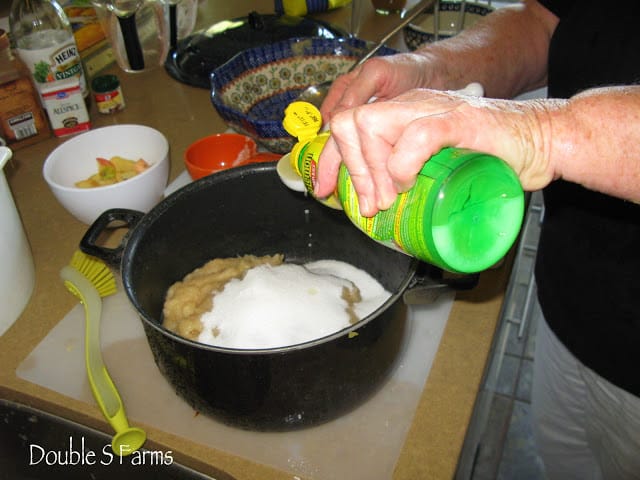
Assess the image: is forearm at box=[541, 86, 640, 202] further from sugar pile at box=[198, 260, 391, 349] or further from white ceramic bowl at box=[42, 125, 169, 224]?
white ceramic bowl at box=[42, 125, 169, 224]

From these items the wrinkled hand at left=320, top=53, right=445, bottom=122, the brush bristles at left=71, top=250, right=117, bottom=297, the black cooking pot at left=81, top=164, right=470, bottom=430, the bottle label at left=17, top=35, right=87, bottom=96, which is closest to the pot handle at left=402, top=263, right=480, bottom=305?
the black cooking pot at left=81, top=164, right=470, bottom=430

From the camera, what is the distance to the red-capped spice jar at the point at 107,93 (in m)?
1.09

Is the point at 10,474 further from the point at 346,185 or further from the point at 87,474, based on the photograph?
the point at 346,185

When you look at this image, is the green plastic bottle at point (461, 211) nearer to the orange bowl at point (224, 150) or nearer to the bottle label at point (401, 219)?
the bottle label at point (401, 219)

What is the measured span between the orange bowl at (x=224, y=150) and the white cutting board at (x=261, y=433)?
0.30 metres

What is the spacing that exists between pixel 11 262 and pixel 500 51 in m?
0.77

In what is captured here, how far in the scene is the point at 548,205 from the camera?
78cm

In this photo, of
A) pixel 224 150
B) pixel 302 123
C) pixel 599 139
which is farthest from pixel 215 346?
pixel 224 150

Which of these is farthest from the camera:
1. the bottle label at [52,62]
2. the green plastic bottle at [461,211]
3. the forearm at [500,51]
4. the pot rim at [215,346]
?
the bottle label at [52,62]

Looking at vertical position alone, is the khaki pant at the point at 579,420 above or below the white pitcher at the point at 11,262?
below

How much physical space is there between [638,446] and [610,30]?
566 millimetres

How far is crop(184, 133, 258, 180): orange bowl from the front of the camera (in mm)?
947

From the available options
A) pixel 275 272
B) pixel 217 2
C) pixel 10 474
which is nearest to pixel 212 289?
pixel 275 272

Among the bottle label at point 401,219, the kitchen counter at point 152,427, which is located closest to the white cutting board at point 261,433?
the kitchen counter at point 152,427
